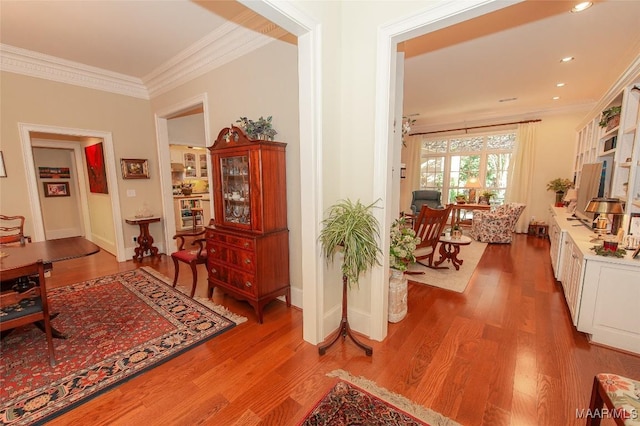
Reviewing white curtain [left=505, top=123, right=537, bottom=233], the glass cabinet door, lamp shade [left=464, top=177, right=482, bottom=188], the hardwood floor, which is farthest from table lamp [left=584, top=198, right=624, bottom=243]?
white curtain [left=505, top=123, right=537, bottom=233]

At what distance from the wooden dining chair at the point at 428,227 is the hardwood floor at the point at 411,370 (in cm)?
94

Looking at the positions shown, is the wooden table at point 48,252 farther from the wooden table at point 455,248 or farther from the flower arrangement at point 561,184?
the flower arrangement at point 561,184

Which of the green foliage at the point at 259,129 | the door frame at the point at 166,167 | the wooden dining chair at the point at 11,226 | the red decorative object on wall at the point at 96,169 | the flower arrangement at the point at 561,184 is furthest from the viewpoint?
the flower arrangement at the point at 561,184

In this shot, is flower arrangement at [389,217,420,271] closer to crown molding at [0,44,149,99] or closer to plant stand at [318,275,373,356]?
plant stand at [318,275,373,356]

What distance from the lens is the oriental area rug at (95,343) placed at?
1771 mm

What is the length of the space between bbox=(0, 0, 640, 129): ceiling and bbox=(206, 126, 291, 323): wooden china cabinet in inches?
49.9

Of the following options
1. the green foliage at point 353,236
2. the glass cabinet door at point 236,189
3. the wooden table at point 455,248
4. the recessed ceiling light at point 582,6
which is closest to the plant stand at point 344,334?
the green foliage at point 353,236

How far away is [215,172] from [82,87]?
304cm

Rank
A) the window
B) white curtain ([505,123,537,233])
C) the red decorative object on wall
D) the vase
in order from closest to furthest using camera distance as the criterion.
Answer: the vase, the red decorative object on wall, white curtain ([505,123,537,233]), the window

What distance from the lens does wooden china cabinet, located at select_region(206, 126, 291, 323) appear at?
2596 millimetres

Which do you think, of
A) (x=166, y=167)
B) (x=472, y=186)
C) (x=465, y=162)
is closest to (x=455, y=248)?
(x=472, y=186)

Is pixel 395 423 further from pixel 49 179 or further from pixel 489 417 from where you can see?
pixel 49 179

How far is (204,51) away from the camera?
3391mm

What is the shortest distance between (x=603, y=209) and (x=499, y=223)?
124 inches
